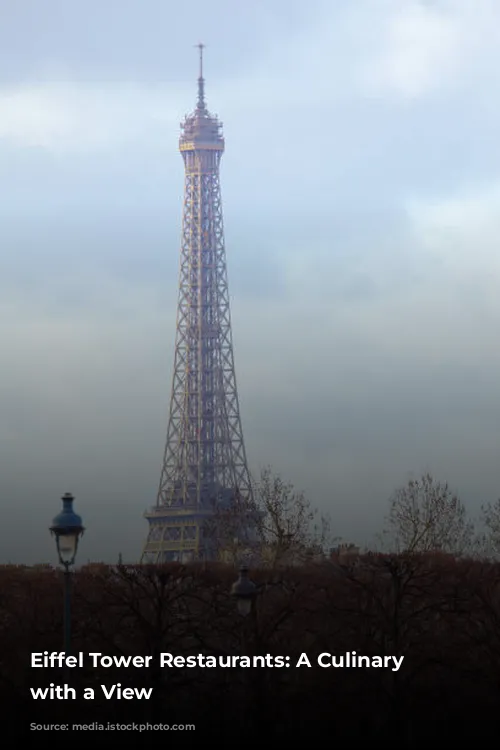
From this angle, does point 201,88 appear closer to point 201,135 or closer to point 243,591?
point 201,135

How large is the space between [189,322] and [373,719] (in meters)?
109

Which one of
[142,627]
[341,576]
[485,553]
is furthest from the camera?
[485,553]

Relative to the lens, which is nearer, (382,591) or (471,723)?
(471,723)

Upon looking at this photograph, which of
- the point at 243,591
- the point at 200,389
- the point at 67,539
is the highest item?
the point at 200,389

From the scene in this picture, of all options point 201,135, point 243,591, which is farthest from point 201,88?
point 243,591

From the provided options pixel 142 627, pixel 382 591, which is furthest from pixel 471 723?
pixel 142 627

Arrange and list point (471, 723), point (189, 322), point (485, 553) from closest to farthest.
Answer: point (471, 723), point (485, 553), point (189, 322)

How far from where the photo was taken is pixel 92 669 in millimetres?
48281

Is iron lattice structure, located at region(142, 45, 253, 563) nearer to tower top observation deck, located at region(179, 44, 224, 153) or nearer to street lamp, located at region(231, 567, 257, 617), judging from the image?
tower top observation deck, located at region(179, 44, 224, 153)

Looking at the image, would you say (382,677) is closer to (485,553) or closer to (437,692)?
(437,692)

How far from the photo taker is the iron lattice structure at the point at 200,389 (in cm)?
14125

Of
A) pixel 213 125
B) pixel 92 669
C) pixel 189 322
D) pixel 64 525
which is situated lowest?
pixel 64 525

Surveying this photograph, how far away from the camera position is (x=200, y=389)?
150 m

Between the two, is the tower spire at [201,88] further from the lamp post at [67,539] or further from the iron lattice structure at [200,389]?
the lamp post at [67,539]
